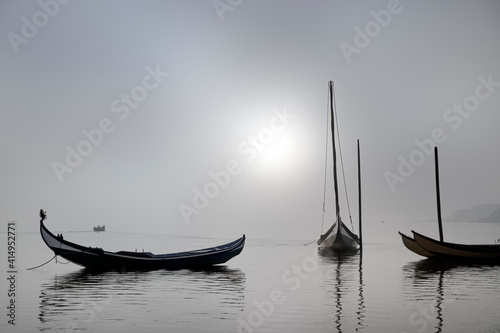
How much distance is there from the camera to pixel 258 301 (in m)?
24.8

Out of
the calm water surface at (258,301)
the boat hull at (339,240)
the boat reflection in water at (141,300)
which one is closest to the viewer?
the calm water surface at (258,301)

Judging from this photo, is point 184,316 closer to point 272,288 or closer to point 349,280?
point 272,288

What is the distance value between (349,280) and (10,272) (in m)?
23.5

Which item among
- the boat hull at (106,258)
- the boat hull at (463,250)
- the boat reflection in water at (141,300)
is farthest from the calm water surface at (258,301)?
the boat hull at (463,250)

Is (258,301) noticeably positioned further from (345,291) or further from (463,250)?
(463,250)

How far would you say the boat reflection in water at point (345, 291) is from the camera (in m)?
19.3

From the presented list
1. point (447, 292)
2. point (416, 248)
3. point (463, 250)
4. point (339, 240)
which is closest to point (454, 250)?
point (463, 250)

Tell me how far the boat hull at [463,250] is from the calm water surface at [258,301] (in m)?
6.10

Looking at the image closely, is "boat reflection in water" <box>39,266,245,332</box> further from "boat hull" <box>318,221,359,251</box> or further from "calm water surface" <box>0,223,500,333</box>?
"boat hull" <box>318,221,359,251</box>

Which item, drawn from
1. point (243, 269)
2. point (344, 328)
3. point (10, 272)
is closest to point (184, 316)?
point (344, 328)

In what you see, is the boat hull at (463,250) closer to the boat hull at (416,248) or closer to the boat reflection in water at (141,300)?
the boat hull at (416,248)

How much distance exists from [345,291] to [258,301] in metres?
5.16

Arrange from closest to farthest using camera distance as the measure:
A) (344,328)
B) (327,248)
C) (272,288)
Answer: (344,328) < (272,288) < (327,248)

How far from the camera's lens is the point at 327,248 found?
5594 centimetres
